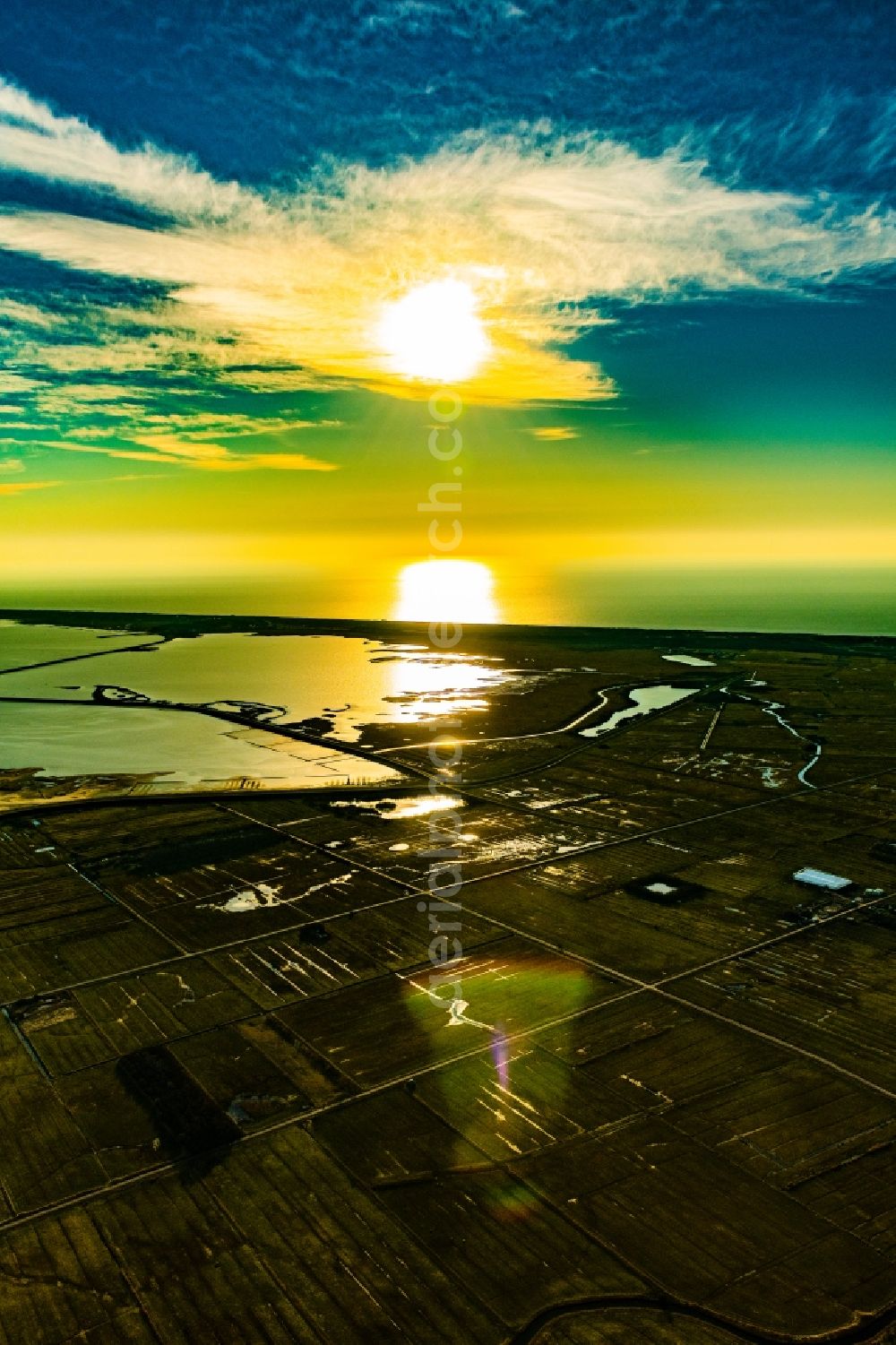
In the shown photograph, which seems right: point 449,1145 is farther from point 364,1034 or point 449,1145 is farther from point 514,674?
point 514,674

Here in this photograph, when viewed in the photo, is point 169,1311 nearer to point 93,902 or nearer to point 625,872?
point 93,902

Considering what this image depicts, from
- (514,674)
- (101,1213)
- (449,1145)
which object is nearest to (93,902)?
(101,1213)

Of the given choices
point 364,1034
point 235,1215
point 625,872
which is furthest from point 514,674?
point 235,1215

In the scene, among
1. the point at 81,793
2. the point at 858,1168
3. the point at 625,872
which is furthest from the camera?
the point at 81,793

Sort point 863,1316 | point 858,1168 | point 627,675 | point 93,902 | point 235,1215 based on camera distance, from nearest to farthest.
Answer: point 863,1316, point 235,1215, point 858,1168, point 93,902, point 627,675

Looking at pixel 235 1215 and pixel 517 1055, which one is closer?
pixel 235 1215

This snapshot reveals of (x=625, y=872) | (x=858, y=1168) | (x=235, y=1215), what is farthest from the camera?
(x=625, y=872)
